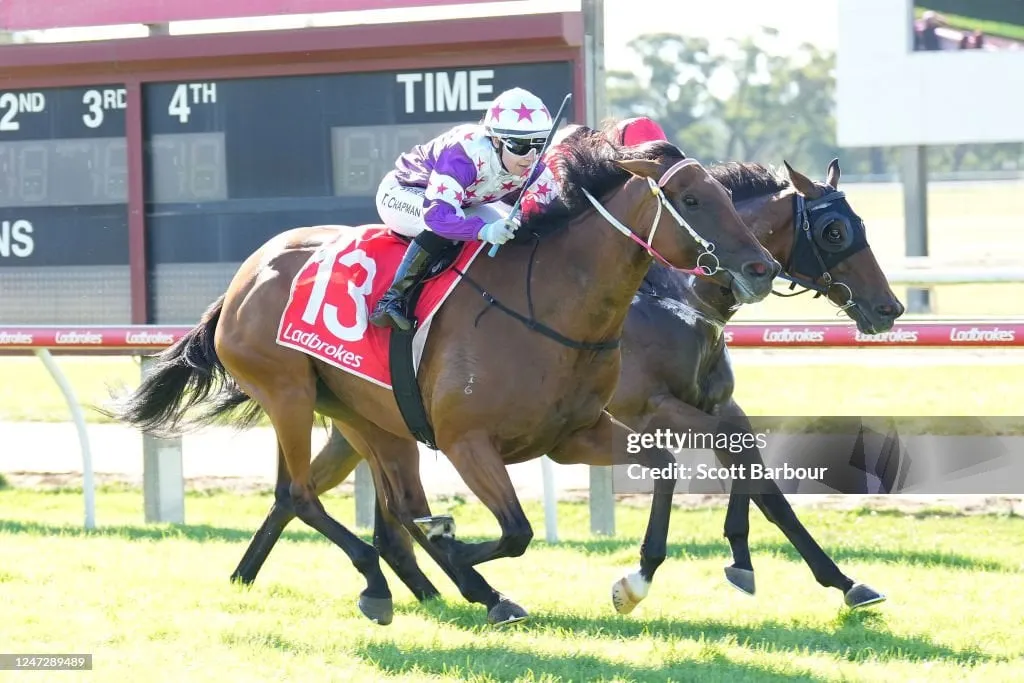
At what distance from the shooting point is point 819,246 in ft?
19.0

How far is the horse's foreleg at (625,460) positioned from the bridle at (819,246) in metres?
0.90

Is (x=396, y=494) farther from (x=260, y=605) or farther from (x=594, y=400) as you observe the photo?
(x=594, y=400)

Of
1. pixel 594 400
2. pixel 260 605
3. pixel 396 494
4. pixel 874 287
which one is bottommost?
pixel 260 605

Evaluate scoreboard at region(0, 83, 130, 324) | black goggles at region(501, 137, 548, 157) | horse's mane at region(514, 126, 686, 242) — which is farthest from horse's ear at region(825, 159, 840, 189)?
scoreboard at region(0, 83, 130, 324)

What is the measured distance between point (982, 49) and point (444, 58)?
1249 centimetres

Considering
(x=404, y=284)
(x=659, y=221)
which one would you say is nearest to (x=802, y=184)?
(x=659, y=221)

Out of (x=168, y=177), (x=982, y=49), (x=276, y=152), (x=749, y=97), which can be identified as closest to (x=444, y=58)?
(x=276, y=152)

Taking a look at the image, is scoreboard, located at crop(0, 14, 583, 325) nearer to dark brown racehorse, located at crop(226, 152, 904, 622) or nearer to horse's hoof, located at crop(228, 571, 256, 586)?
dark brown racehorse, located at crop(226, 152, 904, 622)

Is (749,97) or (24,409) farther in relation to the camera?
(749,97)

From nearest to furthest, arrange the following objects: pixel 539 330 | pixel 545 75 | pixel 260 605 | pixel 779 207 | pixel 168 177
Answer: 1. pixel 539 330
2. pixel 260 605
3. pixel 779 207
4. pixel 545 75
5. pixel 168 177

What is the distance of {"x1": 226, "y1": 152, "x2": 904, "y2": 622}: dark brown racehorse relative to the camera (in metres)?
5.75

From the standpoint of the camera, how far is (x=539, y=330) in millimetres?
4977

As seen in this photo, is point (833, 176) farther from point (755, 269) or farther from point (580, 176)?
point (755, 269)

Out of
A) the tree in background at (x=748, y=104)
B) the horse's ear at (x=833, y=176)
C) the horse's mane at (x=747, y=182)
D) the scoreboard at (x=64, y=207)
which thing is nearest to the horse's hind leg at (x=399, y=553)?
the horse's mane at (x=747, y=182)
